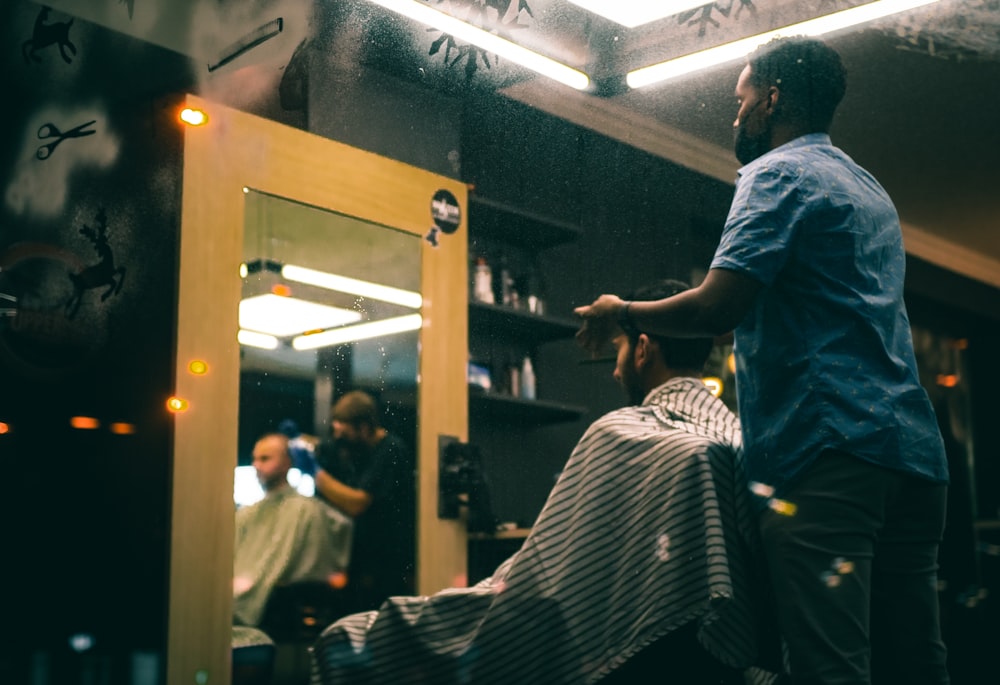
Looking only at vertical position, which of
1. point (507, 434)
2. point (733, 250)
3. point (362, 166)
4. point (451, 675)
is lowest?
point (451, 675)

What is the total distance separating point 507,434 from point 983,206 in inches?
59.1

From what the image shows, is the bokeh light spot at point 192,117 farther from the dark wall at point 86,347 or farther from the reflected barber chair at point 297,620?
the reflected barber chair at point 297,620

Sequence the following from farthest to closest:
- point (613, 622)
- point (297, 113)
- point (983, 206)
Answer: point (983, 206), point (297, 113), point (613, 622)

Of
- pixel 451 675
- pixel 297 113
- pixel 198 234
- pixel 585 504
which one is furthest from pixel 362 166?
pixel 451 675

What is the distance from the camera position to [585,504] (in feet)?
5.19

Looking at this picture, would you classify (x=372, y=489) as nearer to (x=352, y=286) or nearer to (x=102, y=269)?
(x=352, y=286)

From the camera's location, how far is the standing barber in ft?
4.27

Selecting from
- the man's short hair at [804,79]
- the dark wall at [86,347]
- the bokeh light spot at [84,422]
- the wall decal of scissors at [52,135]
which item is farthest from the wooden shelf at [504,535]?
the wall decal of scissors at [52,135]

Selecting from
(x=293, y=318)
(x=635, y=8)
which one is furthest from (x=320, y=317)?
(x=635, y=8)

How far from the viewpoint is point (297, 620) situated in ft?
6.19

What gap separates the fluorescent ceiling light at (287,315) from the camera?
1.93 m

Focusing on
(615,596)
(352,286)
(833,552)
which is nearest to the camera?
(833,552)

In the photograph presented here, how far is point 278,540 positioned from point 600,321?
0.78 metres

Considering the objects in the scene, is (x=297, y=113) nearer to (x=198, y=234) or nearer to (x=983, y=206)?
(x=198, y=234)
